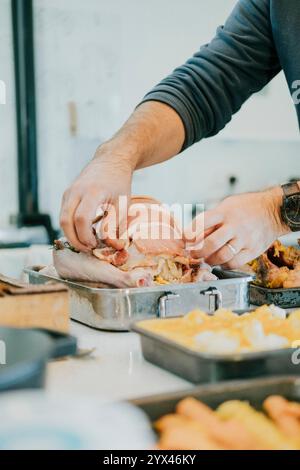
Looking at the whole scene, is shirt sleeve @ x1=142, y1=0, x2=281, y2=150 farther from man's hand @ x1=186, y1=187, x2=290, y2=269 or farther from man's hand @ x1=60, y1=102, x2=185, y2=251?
man's hand @ x1=186, y1=187, x2=290, y2=269

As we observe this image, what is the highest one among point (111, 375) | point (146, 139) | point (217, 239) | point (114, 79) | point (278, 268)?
point (114, 79)

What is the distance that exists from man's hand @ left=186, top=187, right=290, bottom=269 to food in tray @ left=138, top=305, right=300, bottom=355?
349 millimetres

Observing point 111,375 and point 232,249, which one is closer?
point 111,375

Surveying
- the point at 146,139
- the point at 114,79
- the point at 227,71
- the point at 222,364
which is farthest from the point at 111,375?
the point at 114,79

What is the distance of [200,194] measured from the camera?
15.1 feet

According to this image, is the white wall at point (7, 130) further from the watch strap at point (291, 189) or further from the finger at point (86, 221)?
the watch strap at point (291, 189)

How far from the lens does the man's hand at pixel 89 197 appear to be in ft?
5.35

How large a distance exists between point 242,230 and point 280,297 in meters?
0.23

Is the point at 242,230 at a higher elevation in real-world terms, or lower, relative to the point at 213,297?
higher

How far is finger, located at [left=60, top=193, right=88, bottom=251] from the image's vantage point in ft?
5.40

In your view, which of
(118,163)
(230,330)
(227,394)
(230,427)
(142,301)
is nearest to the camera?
(230,427)

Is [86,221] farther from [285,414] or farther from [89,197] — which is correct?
[285,414]

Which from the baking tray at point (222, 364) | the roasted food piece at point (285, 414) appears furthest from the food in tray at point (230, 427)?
the baking tray at point (222, 364)

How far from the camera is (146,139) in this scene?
1984 millimetres
